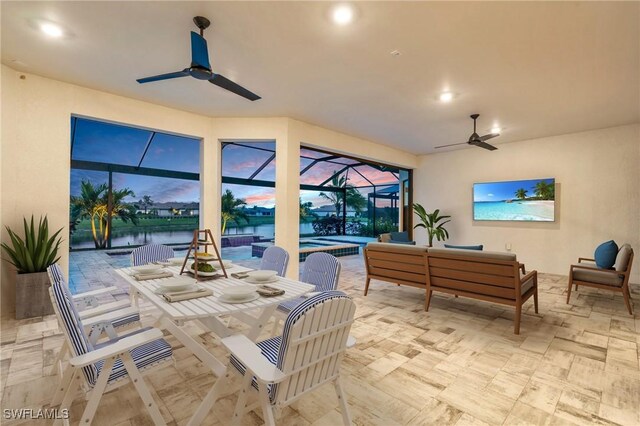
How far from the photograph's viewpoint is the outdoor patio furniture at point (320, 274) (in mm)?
2457

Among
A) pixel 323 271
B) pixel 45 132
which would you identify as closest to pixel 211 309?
pixel 323 271

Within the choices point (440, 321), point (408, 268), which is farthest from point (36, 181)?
point (440, 321)

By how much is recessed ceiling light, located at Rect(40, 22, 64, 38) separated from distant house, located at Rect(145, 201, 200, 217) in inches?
217

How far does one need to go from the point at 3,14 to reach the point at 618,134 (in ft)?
27.6

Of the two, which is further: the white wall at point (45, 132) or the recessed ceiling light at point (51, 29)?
the white wall at point (45, 132)

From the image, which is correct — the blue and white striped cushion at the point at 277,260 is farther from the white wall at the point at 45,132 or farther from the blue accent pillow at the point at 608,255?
the blue accent pillow at the point at 608,255

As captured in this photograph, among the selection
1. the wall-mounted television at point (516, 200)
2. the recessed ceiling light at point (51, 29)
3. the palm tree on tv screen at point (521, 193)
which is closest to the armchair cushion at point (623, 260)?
the wall-mounted television at point (516, 200)

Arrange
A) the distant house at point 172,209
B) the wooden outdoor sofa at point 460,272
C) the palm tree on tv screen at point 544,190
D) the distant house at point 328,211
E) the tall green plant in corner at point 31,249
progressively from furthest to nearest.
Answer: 1. the distant house at point 328,211
2. the distant house at point 172,209
3. the palm tree on tv screen at point 544,190
4. the tall green plant in corner at point 31,249
5. the wooden outdoor sofa at point 460,272

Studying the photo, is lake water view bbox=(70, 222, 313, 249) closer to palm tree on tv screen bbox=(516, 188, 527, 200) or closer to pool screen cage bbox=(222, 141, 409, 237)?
pool screen cage bbox=(222, 141, 409, 237)

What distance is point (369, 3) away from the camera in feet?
6.82

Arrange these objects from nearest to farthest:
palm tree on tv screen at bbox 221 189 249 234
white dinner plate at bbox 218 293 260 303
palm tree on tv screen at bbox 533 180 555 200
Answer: white dinner plate at bbox 218 293 260 303
palm tree on tv screen at bbox 533 180 555 200
palm tree on tv screen at bbox 221 189 249 234

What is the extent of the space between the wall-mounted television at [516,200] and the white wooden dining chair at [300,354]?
628 centimetres

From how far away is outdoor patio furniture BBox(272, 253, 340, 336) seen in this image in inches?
96.7

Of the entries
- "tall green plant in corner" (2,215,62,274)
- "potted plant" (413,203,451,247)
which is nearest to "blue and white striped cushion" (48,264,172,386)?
"tall green plant in corner" (2,215,62,274)
